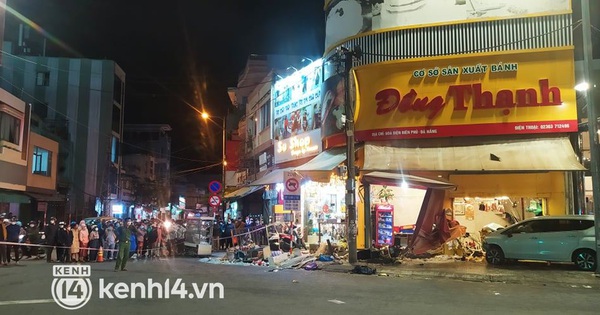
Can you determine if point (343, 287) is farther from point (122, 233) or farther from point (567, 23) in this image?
point (567, 23)

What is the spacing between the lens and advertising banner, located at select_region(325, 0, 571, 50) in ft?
58.7

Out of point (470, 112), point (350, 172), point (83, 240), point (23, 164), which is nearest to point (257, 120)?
point (23, 164)

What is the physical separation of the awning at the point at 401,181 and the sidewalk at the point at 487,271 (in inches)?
107

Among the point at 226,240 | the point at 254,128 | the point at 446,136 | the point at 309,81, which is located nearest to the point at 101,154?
the point at 254,128

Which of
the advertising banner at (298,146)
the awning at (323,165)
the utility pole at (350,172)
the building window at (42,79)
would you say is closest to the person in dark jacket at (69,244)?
the awning at (323,165)

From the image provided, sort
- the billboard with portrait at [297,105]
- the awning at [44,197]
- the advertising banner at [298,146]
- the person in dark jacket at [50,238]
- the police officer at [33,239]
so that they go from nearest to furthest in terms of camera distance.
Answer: the person in dark jacket at [50,238]
the police officer at [33,239]
the advertising banner at [298,146]
the billboard with portrait at [297,105]
the awning at [44,197]

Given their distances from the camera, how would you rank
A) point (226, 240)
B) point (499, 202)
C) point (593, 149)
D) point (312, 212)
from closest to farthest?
point (593, 149)
point (499, 202)
point (312, 212)
point (226, 240)

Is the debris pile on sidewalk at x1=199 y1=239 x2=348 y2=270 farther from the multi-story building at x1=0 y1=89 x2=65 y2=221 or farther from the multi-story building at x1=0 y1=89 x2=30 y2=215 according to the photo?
the multi-story building at x1=0 y1=89 x2=65 y2=221

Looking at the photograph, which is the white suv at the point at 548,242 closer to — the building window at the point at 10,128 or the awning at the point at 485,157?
the awning at the point at 485,157

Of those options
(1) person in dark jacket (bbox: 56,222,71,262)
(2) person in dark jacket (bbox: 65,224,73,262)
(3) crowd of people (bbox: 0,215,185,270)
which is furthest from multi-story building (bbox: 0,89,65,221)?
(2) person in dark jacket (bbox: 65,224,73,262)

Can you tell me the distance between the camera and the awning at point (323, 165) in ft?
60.0

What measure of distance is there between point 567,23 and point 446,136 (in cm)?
580

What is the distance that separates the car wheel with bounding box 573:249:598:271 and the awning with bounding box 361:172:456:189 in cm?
435

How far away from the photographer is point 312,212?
74.5 feet
